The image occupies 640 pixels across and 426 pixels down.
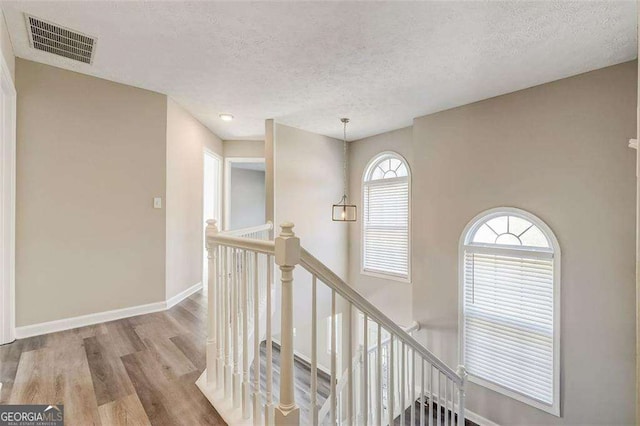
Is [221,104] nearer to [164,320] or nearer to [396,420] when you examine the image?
[164,320]

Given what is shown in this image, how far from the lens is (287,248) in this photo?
119 cm

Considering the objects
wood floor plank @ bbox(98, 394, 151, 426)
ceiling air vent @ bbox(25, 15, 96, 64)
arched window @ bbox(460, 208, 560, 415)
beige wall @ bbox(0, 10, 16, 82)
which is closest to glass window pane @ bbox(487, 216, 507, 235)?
arched window @ bbox(460, 208, 560, 415)

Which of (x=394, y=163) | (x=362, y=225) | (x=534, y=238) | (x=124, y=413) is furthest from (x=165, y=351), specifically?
(x=394, y=163)

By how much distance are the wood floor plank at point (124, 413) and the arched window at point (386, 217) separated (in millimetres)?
3715

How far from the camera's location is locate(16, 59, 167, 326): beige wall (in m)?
2.51

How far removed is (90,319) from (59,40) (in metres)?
2.43

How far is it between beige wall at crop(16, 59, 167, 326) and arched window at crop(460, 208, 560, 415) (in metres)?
3.67

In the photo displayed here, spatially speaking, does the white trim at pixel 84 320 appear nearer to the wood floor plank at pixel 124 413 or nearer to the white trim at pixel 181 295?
the white trim at pixel 181 295

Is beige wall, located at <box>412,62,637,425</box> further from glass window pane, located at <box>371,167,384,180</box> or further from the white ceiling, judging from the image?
glass window pane, located at <box>371,167,384,180</box>

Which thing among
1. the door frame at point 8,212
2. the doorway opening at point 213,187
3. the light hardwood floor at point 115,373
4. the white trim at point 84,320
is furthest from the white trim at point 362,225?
the door frame at point 8,212

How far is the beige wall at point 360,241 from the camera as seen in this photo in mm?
4508

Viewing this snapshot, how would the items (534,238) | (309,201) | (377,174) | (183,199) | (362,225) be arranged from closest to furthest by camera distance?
(534,238) < (183,199) < (309,201) < (377,174) < (362,225)

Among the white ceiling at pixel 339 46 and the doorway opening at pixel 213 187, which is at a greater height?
the white ceiling at pixel 339 46

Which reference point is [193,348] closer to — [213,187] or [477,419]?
[477,419]
